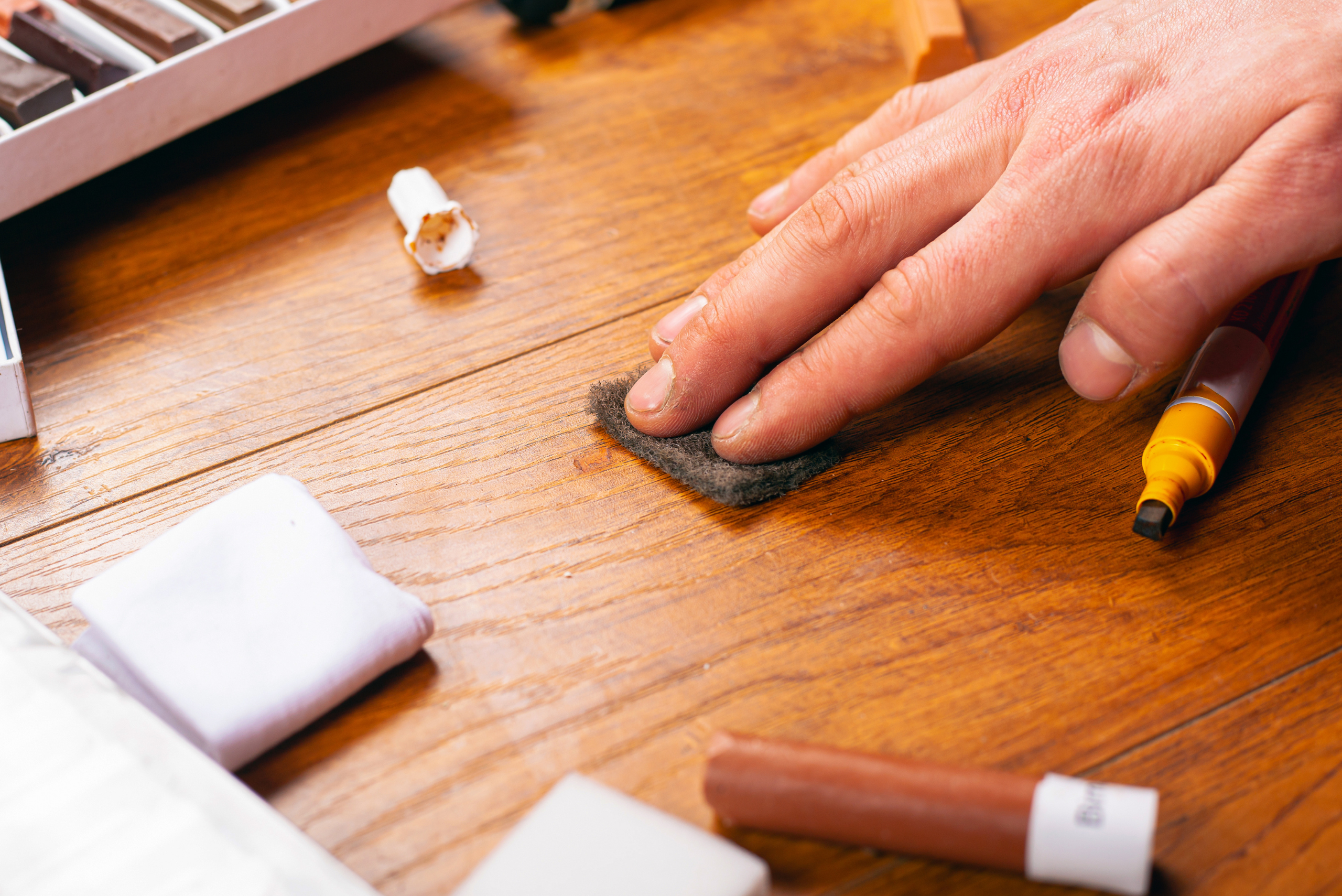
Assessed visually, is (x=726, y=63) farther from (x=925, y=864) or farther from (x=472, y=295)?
(x=925, y=864)

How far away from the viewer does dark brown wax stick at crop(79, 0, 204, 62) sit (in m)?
0.67

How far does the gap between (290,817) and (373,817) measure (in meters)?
0.03

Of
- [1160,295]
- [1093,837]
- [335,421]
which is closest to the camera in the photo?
[1093,837]

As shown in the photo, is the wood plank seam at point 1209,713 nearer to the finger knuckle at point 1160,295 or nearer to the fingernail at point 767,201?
the finger knuckle at point 1160,295

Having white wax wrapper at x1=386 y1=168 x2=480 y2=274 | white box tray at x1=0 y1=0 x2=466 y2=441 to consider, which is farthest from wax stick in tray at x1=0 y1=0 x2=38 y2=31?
white wax wrapper at x1=386 y1=168 x2=480 y2=274

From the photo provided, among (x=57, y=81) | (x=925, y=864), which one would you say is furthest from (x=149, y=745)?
(x=57, y=81)

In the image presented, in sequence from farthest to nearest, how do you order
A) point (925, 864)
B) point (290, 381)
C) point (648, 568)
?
1. point (290, 381)
2. point (648, 568)
3. point (925, 864)

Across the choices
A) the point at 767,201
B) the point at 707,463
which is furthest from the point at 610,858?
the point at 767,201

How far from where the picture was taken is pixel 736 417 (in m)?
0.53

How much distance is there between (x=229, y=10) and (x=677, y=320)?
0.40 metres

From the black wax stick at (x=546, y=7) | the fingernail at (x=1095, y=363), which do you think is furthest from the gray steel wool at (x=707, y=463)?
the black wax stick at (x=546, y=7)

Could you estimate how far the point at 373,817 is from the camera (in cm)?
A: 40

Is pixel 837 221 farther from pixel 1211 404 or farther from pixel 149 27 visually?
pixel 149 27

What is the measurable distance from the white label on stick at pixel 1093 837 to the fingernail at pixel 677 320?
308 mm
